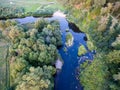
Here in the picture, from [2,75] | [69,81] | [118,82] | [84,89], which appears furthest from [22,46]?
[118,82]

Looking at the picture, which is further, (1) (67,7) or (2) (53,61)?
(1) (67,7)

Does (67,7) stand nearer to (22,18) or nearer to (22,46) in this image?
(22,18)

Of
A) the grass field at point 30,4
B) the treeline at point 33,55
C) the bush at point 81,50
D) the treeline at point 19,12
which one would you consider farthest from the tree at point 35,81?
the grass field at point 30,4

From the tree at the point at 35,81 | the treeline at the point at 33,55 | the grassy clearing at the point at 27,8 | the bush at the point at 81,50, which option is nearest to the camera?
the tree at the point at 35,81

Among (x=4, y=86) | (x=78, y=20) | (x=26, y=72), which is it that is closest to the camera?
(x=26, y=72)

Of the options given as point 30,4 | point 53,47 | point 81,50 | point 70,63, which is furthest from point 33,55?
point 30,4

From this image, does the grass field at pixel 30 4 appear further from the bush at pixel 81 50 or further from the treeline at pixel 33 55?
the bush at pixel 81 50

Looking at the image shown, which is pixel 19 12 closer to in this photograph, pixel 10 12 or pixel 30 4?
pixel 10 12
